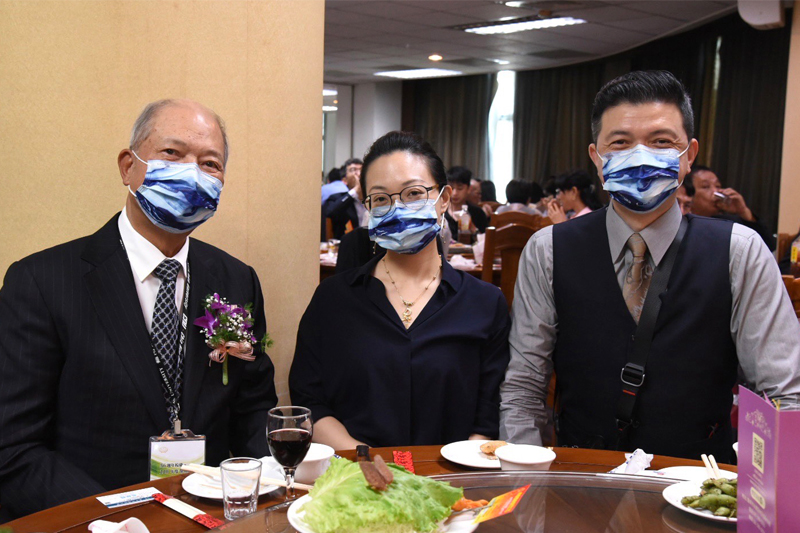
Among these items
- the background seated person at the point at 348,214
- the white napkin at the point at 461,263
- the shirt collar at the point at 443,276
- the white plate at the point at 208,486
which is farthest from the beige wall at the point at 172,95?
the background seated person at the point at 348,214

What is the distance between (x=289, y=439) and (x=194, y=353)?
28.0 inches

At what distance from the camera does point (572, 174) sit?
6492 millimetres

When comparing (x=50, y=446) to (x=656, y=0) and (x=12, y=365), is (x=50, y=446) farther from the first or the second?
(x=656, y=0)

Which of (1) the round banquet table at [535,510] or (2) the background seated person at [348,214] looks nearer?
(1) the round banquet table at [535,510]

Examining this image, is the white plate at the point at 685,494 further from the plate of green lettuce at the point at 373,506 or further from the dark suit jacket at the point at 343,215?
the dark suit jacket at the point at 343,215

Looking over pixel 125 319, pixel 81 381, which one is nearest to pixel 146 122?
pixel 125 319

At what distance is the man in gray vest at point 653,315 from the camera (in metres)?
1.97

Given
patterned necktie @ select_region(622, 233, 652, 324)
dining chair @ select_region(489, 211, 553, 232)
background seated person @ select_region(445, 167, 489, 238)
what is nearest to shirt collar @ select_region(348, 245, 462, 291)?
patterned necktie @ select_region(622, 233, 652, 324)

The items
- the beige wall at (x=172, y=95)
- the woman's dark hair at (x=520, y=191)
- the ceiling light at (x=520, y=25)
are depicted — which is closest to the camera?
the beige wall at (x=172, y=95)

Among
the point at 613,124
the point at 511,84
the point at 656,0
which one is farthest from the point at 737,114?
the point at 613,124

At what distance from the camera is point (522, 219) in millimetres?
7090

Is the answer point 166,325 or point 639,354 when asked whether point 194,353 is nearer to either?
point 166,325

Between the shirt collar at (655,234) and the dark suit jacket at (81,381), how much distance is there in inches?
42.7

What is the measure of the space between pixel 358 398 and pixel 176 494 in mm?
837
